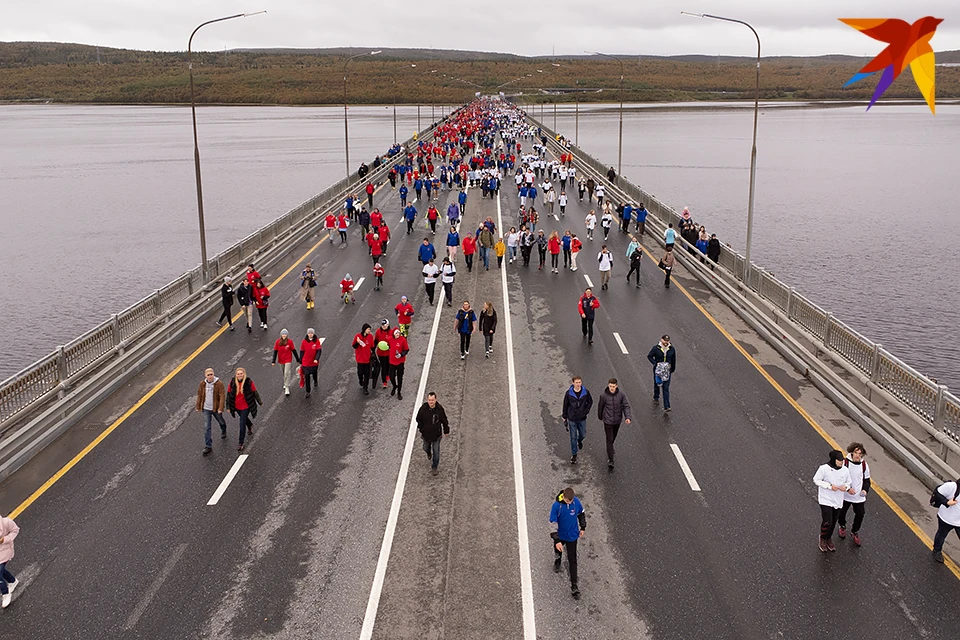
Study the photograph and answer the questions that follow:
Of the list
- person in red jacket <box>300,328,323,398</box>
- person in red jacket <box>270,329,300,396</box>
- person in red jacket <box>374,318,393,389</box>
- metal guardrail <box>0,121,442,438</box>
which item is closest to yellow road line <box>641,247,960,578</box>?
person in red jacket <box>374,318,393,389</box>

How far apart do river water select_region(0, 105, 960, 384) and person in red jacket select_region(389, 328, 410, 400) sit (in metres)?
18.0

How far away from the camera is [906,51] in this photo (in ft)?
25.9

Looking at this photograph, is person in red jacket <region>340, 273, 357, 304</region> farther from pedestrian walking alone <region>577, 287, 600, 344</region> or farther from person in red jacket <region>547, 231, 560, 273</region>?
pedestrian walking alone <region>577, 287, 600, 344</region>

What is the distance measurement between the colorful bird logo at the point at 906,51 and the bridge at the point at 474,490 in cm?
571

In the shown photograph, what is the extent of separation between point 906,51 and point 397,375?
35.3 feet

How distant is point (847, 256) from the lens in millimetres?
47281

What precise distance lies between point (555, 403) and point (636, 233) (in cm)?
2064

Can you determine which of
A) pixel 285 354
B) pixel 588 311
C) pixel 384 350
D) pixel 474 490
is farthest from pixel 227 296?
pixel 474 490

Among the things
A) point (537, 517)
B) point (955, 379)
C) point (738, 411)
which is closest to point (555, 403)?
point (738, 411)

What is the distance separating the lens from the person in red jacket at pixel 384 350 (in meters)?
16.3

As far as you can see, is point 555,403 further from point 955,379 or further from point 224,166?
point 224,166

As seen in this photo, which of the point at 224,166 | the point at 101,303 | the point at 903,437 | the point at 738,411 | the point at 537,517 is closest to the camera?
the point at 537,517

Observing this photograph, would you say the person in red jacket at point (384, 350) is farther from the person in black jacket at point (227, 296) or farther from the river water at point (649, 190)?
the river water at point (649, 190)

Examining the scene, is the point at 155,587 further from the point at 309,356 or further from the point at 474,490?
the point at 309,356
